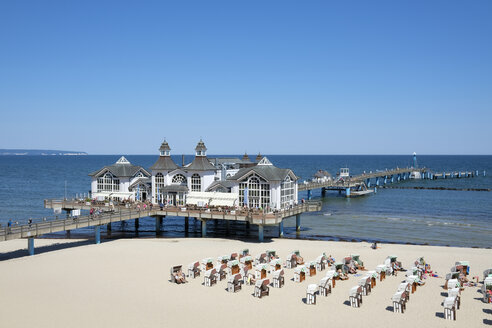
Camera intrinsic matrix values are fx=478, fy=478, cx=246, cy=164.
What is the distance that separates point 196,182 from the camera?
145 feet

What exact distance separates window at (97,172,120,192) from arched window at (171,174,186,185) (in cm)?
640

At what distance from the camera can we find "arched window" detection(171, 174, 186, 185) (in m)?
45.0

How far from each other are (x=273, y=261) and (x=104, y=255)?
11740 millimetres

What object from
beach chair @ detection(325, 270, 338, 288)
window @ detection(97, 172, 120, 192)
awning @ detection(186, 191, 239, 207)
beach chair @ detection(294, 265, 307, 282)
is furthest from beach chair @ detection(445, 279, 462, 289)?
window @ detection(97, 172, 120, 192)

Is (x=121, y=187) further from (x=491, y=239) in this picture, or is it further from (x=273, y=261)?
(x=491, y=239)

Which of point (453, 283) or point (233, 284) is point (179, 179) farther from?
point (453, 283)

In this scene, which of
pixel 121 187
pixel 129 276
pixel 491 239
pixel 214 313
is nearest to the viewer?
pixel 214 313

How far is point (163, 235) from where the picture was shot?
43281 mm

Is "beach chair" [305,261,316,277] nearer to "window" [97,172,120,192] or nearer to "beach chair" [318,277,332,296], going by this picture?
"beach chair" [318,277,332,296]

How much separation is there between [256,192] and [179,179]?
8475mm

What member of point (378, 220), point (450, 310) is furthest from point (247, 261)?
point (378, 220)

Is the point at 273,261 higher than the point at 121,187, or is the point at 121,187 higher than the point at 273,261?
the point at 121,187

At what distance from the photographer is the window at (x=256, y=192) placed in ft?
132

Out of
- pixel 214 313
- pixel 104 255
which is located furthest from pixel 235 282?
pixel 104 255
